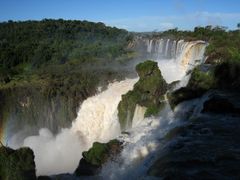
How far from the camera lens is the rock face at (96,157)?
51.2ft

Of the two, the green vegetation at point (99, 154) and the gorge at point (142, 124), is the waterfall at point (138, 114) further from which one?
the green vegetation at point (99, 154)

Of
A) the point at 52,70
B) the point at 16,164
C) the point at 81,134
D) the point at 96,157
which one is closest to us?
the point at 16,164

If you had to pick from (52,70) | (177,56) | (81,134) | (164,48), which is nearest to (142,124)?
(81,134)

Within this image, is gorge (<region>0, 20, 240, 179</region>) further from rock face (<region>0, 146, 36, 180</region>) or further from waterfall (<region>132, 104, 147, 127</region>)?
rock face (<region>0, 146, 36, 180</region>)

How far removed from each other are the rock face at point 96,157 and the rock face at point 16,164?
161 inches

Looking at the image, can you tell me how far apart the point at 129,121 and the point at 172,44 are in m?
20.8

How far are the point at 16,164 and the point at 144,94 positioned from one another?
43.9 ft

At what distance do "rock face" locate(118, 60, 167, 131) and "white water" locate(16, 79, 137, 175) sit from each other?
4.61 feet

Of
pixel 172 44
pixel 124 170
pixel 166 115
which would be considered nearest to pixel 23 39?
pixel 172 44

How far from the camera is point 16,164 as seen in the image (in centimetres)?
1131

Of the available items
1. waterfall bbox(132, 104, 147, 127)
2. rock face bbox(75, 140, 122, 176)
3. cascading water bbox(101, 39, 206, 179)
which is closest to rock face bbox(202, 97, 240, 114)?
cascading water bbox(101, 39, 206, 179)

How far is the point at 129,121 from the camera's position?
24078mm

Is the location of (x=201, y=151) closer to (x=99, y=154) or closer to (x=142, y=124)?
(x=99, y=154)

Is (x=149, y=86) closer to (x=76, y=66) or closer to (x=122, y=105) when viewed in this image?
(x=122, y=105)
